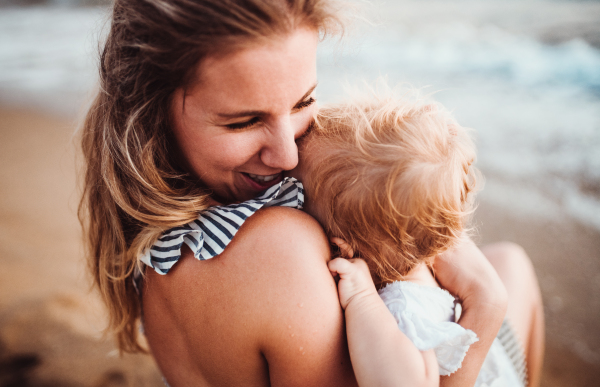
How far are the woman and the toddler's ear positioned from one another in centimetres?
8

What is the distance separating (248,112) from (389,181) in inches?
19.3

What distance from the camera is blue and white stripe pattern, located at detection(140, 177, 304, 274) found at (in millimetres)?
1133

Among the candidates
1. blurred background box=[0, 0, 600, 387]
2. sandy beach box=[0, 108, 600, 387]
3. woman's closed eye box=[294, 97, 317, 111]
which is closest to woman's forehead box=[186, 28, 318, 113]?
woman's closed eye box=[294, 97, 317, 111]

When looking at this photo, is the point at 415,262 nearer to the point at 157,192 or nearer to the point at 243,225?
the point at 243,225

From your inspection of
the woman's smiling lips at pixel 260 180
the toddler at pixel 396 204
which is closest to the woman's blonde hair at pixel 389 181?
the toddler at pixel 396 204

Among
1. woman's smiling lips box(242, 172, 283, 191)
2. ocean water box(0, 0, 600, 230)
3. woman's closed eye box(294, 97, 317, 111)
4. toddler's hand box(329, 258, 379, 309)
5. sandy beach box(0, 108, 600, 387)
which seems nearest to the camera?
toddler's hand box(329, 258, 379, 309)

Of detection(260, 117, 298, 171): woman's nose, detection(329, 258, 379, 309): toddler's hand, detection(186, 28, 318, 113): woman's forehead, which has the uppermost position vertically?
detection(186, 28, 318, 113): woman's forehead

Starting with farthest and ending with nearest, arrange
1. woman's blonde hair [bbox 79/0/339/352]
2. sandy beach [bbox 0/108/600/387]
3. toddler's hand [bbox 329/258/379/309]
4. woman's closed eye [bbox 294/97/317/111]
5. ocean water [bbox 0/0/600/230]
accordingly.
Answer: ocean water [bbox 0/0/600/230]
sandy beach [bbox 0/108/600/387]
woman's closed eye [bbox 294/97/317/111]
toddler's hand [bbox 329/258/379/309]
woman's blonde hair [bbox 79/0/339/352]

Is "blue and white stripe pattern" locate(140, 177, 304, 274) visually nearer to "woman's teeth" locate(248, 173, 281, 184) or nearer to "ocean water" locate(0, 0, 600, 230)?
"woman's teeth" locate(248, 173, 281, 184)

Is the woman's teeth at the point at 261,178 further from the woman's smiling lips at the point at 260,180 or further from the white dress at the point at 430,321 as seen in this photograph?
the white dress at the point at 430,321

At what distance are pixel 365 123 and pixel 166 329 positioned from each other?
96cm

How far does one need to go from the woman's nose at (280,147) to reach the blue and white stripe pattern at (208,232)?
8 centimetres

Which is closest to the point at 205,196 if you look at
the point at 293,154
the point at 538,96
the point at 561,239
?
the point at 293,154

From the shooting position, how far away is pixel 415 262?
56.6 inches
